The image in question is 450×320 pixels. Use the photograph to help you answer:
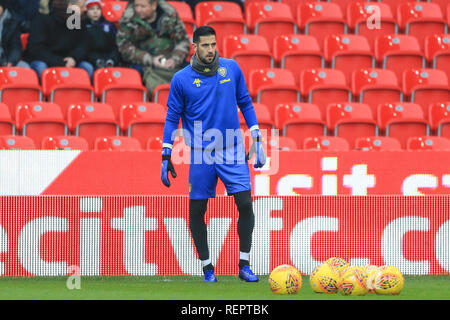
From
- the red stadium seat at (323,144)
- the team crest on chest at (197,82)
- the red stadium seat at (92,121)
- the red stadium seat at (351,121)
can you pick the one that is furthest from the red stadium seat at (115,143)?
the team crest on chest at (197,82)

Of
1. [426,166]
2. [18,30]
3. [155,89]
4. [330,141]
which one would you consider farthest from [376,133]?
[18,30]

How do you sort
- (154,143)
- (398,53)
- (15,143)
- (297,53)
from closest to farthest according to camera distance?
(15,143) → (154,143) → (297,53) → (398,53)

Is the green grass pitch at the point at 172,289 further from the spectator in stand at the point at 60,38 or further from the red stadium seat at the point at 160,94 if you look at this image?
the spectator in stand at the point at 60,38

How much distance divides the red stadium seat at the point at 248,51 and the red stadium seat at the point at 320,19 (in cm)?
90

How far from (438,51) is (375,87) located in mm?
1426

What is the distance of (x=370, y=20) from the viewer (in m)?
12.9

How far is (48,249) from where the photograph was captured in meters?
7.57

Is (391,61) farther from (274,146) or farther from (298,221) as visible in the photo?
(298,221)

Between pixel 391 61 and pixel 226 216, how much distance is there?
525 cm

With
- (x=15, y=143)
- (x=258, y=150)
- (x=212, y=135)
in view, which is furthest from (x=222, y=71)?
(x=15, y=143)

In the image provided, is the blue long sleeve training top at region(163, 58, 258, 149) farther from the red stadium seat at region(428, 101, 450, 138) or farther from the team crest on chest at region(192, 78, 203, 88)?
the red stadium seat at region(428, 101, 450, 138)

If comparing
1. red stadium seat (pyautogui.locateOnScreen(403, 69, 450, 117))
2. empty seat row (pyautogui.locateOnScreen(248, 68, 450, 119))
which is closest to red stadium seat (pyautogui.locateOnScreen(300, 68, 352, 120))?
empty seat row (pyautogui.locateOnScreen(248, 68, 450, 119))

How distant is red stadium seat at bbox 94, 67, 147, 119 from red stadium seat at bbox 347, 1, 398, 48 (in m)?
3.34

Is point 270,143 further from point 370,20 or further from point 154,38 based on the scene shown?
point 370,20
